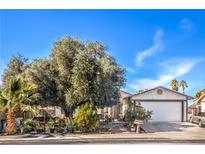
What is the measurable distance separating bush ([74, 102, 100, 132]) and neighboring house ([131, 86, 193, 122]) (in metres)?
4.71

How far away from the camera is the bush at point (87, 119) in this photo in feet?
52.1

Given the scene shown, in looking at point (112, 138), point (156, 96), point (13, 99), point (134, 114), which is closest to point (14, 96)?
point (13, 99)

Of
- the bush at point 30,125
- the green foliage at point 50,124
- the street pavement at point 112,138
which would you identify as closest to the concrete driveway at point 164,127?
the street pavement at point 112,138

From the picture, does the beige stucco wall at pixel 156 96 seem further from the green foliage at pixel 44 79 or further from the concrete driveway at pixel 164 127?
the green foliage at pixel 44 79

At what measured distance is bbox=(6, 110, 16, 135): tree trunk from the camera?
15.2m

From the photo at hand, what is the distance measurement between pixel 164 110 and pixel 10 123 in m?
8.35

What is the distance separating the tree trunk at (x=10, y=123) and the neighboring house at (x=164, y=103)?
7374mm

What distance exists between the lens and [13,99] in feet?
49.4

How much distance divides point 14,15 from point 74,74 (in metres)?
3.80

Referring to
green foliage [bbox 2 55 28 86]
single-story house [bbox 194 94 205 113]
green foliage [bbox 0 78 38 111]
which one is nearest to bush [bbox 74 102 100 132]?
green foliage [bbox 0 78 38 111]

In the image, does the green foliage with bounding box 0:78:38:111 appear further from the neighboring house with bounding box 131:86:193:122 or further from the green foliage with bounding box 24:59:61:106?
the neighboring house with bounding box 131:86:193:122

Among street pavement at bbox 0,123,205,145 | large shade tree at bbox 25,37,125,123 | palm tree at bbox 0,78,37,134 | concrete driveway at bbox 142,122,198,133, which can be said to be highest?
large shade tree at bbox 25,37,125,123

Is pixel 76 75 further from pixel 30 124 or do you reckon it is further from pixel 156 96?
pixel 156 96

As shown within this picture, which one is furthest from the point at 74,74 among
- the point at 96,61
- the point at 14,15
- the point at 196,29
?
the point at 196,29
